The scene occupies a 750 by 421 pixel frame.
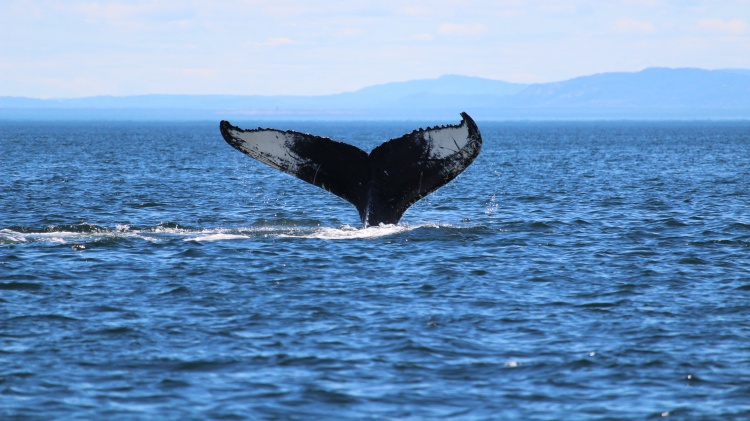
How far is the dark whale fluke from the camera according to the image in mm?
14789

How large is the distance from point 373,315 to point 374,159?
12.6 feet

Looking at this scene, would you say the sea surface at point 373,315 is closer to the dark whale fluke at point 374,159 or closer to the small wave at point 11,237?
the small wave at point 11,237

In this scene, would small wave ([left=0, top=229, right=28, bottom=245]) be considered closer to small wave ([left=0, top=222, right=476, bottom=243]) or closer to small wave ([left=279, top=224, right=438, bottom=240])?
small wave ([left=0, top=222, right=476, bottom=243])

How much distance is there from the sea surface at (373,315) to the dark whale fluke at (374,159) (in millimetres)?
1189

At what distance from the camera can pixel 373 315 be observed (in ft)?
41.4

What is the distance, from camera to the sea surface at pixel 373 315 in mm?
9445

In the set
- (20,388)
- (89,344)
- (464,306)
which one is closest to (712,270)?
(464,306)

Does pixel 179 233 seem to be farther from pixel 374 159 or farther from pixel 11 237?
pixel 374 159

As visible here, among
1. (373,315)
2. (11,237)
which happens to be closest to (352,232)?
(11,237)

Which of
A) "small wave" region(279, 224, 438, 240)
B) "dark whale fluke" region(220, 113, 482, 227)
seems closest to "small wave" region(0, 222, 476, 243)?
"small wave" region(279, 224, 438, 240)

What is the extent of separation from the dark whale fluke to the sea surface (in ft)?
3.90

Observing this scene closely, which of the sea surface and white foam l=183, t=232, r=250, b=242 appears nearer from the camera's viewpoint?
the sea surface

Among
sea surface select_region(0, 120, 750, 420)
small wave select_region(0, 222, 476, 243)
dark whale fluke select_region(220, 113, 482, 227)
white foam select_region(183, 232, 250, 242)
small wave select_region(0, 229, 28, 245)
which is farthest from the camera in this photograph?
white foam select_region(183, 232, 250, 242)

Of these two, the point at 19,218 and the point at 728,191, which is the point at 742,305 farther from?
the point at 728,191
